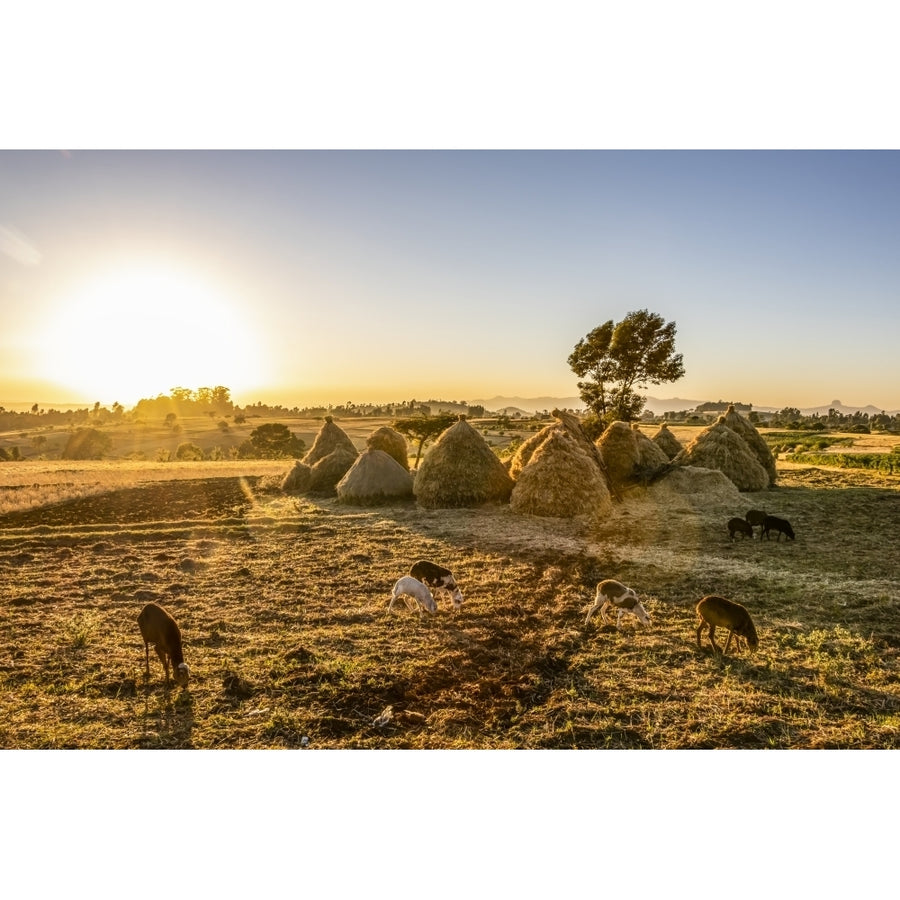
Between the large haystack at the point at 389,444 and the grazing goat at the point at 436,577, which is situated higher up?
the large haystack at the point at 389,444

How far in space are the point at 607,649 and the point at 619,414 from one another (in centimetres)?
2953

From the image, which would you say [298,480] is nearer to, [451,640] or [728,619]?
[451,640]

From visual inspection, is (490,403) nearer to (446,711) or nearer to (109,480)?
(109,480)

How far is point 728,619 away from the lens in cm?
574

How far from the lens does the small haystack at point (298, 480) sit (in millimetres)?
18562

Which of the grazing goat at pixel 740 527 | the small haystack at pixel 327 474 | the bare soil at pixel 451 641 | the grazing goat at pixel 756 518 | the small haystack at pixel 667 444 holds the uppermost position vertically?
the small haystack at pixel 667 444

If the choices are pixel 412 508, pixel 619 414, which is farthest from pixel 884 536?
pixel 619 414

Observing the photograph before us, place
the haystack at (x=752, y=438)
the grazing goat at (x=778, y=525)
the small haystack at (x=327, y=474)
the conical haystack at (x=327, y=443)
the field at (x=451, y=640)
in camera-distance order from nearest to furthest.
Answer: the field at (x=451, y=640), the grazing goat at (x=778, y=525), the small haystack at (x=327, y=474), the haystack at (x=752, y=438), the conical haystack at (x=327, y=443)

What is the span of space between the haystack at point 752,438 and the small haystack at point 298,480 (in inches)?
614

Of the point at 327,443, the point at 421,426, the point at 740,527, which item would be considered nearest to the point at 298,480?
the point at 327,443

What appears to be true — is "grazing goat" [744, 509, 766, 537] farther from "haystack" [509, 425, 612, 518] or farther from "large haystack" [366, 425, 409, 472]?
"large haystack" [366, 425, 409, 472]

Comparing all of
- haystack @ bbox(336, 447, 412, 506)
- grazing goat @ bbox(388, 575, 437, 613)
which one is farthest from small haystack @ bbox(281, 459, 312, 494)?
grazing goat @ bbox(388, 575, 437, 613)

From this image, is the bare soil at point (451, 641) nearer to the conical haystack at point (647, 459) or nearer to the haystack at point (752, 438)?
the conical haystack at point (647, 459)

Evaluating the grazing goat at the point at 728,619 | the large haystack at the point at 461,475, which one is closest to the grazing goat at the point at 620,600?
the grazing goat at the point at 728,619
